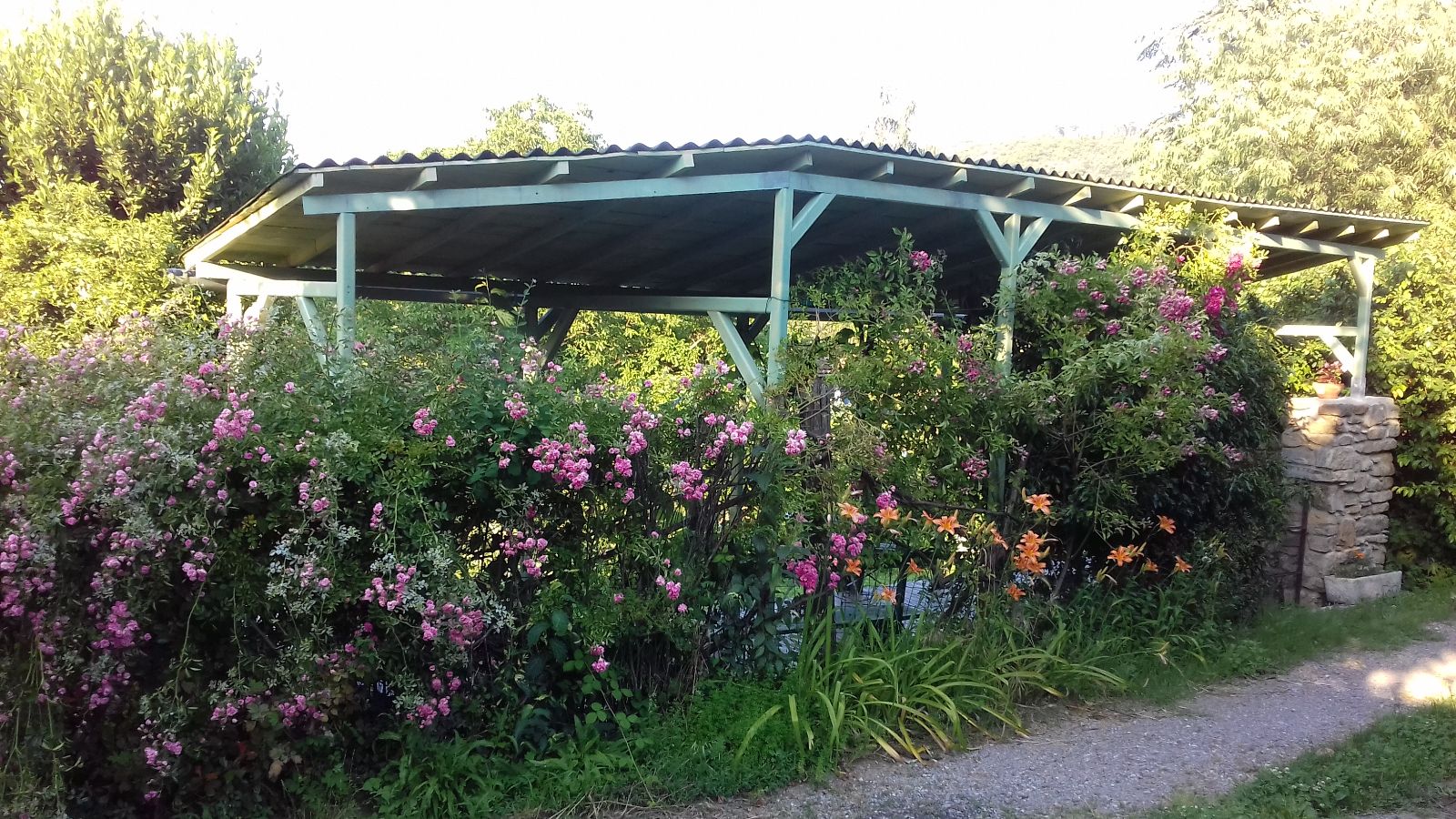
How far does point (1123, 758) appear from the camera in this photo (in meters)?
4.34

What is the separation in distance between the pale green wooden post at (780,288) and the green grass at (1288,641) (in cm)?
261

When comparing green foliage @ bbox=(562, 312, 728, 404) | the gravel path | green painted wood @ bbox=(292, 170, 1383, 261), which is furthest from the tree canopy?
green painted wood @ bbox=(292, 170, 1383, 261)

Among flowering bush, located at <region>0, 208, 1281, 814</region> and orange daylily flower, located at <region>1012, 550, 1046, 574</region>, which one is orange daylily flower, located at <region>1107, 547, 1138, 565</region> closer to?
flowering bush, located at <region>0, 208, 1281, 814</region>

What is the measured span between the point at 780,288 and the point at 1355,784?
11.7 ft

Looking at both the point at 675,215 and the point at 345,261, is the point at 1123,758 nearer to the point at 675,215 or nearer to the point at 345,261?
the point at 675,215

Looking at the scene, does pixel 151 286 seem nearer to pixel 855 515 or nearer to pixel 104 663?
pixel 104 663

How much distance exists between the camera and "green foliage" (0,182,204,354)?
8.77m

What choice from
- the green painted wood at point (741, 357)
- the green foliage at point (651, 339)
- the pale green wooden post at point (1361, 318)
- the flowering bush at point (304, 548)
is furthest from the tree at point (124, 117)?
the pale green wooden post at point (1361, 318)

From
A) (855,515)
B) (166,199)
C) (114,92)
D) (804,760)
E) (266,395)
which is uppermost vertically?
(114,92)

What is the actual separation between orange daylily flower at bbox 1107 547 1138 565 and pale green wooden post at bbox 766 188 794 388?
2.29 m

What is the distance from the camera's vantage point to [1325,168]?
1677 centimetres

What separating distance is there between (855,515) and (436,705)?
1.97m

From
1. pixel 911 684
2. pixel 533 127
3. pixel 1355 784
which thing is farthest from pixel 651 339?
pixel 533 127

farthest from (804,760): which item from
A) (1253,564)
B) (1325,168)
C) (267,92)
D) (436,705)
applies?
(1325,168)
